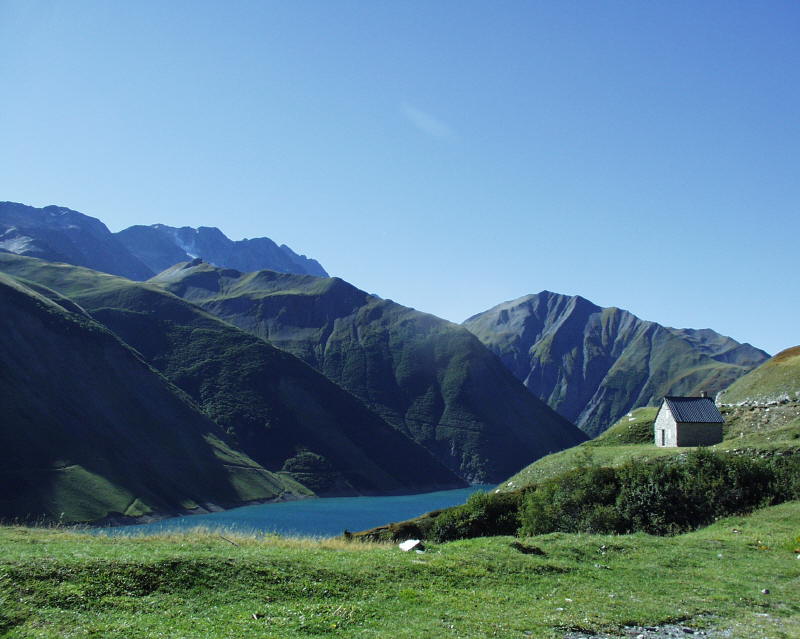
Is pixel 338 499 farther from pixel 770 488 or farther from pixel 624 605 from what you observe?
pixel 624 605

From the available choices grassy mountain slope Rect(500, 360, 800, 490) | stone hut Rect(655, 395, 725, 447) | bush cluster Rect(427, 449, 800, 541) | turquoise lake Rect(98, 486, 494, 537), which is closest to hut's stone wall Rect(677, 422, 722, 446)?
stone hut Rect(655, 395, 725, 447)

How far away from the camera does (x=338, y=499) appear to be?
164500 millimetres

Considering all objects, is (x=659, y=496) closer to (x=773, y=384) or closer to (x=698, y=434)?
(x=698, y=434)

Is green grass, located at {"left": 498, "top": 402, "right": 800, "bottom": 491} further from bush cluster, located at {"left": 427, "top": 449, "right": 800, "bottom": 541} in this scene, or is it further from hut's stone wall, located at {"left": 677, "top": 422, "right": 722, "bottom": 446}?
bush cluster, located at {"left": 427, "top": 449, "right": 800, "bottom": 541}

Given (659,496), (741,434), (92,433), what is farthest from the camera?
(92,433)

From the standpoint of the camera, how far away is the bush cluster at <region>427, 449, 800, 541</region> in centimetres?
3127

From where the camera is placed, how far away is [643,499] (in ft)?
104

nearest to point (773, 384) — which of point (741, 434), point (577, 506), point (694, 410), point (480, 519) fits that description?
point (741, 434)

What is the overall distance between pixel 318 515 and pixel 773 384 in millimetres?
87117

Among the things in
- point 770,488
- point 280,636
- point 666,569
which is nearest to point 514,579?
point 666,569

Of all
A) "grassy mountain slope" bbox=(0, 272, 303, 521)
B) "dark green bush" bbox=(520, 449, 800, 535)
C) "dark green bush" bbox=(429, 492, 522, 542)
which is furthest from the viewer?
"grassy mountain slope" bbox=(0, 272, 303, 521)

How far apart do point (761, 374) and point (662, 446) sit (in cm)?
2069

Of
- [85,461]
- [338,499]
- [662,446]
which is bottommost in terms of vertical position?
[338,499]

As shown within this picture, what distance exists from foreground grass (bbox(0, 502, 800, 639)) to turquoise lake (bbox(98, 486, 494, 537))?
73969mm
